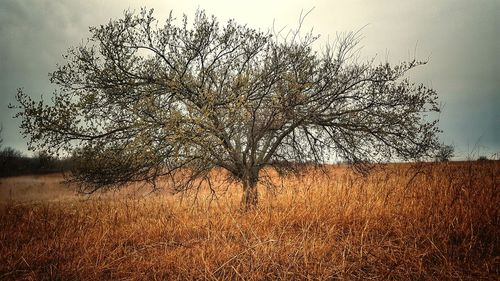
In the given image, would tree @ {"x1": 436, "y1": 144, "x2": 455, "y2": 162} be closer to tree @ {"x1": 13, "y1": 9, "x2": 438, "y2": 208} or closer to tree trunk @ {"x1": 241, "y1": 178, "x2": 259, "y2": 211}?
tree @ {"x1": 13, "y1": 9, "x2": 438, "y2": 208}

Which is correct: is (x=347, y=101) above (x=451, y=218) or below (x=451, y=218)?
above

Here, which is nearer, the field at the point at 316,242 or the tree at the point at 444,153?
the field at the point at 316,242

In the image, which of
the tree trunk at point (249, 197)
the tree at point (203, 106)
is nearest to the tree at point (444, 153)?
the tree at point (203, 106)

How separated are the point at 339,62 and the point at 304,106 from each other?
5.20 feet

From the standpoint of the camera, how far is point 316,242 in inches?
155

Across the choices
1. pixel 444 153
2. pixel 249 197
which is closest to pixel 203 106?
pixel 249 197

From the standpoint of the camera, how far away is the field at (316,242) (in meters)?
3.35

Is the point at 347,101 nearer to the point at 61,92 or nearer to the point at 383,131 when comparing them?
the point at 383,131

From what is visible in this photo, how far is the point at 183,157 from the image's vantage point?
7.18 m

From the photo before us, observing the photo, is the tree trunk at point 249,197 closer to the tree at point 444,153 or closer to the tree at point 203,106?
the tree at point 203,106

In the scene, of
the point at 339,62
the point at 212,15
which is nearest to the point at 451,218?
the point at 339,62

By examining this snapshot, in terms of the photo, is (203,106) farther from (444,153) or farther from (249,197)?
(444,153)

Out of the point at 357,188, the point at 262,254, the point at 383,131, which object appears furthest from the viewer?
the point at 383,131

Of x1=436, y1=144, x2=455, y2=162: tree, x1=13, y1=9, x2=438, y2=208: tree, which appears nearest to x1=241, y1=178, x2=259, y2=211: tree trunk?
x1=13, y1=9, x2=438, y2=208: tree
